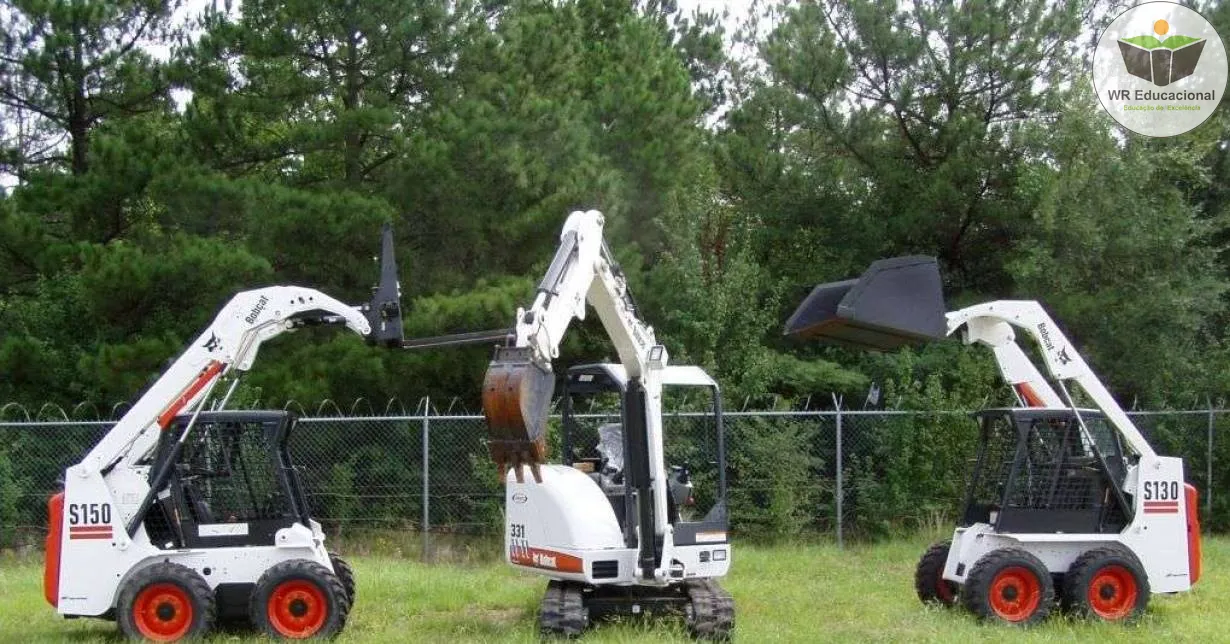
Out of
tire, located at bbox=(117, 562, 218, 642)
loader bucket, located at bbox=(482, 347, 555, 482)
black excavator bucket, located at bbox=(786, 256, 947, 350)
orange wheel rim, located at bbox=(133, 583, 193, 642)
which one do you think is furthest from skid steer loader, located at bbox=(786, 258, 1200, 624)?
orange wheel rim, located at bbox=(133, 583, 193, 642)

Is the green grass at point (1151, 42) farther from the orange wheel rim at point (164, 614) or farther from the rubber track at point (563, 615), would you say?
the orange wheel rim at point (164, 614)

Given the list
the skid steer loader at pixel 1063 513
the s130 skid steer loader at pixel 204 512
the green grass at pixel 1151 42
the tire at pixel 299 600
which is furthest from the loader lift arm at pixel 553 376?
the green grass at pixel 1151 42

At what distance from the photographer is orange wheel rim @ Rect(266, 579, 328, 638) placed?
8.95 meters

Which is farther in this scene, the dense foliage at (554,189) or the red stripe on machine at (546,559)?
the dense foliage at (554,189)

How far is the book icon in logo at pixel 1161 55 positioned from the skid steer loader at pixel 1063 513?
11.7 metres

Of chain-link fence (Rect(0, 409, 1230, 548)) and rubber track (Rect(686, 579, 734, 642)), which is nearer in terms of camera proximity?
rubber track (Rect(686, 579, 734, 642))

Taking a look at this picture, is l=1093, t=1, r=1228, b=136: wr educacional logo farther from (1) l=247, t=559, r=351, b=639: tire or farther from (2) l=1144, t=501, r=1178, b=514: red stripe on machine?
Result: (1) l=247, t=559, r=351, b=639: tire

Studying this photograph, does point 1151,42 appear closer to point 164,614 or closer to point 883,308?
point 883,308

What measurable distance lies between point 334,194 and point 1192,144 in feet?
42.5

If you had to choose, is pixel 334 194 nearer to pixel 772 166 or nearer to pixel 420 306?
pixel 420 306

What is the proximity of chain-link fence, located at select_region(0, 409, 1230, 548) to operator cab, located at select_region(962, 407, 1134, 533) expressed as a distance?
444 centimetres

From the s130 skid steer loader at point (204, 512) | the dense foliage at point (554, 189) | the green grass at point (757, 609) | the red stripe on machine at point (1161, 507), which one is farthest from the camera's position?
the dense foliage at point (554, 189)

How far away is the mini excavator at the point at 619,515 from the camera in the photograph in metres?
8.71

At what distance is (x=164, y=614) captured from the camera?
880 cm
